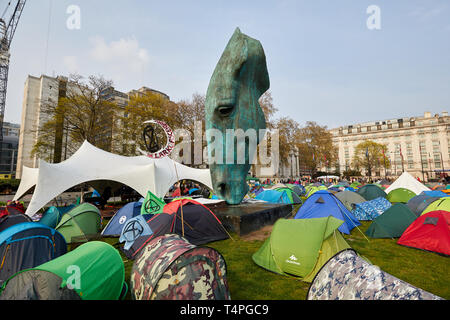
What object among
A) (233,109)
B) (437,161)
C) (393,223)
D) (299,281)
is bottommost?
(299,281)

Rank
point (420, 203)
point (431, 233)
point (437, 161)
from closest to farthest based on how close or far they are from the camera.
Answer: point (431, 233)
point (420, 203)
point (437, 161)

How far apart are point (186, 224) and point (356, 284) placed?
4.55m

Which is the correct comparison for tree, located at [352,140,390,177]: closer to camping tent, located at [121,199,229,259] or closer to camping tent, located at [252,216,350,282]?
camping tent, located at [121,199,229,259]

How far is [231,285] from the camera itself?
3914 mm

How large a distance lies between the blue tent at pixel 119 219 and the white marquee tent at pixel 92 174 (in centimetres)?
325

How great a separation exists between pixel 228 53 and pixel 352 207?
855cm

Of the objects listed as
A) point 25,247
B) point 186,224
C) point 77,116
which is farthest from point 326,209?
point 77,116

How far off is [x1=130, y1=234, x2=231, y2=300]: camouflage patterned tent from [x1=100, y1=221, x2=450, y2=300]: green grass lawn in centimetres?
100

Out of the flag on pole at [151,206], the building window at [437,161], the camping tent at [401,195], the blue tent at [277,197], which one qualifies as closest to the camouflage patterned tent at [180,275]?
the flag on pole at [151,206]

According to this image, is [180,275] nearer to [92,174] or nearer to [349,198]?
[92,174]

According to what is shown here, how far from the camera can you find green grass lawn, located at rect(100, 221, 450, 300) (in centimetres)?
368

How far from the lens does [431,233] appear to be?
556 centimetres

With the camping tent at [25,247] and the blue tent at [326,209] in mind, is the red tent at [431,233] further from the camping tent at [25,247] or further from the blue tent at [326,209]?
the camping tent at [25,247]
